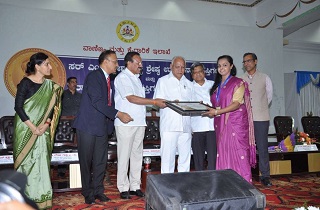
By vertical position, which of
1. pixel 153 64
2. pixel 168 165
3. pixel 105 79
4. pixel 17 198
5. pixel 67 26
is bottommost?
pixel 168 165

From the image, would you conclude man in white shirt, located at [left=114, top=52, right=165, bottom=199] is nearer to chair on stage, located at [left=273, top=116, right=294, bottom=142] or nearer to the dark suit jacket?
the dark suit jacket

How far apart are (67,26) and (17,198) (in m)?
5.92

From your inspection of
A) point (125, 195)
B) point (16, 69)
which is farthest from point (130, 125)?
point (16, 69)

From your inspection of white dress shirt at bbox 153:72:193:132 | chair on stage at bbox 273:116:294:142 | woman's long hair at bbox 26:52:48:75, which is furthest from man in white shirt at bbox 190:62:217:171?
chair on stage at bbox 273:116:294:142

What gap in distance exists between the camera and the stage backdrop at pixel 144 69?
234 inches

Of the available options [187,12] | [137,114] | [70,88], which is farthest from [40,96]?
[187,12]

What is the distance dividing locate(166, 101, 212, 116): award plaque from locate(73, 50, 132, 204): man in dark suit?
45cm

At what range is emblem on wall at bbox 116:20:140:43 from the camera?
6.31 meters

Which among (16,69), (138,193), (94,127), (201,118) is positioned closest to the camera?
(94,127)

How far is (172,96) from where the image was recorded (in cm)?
287

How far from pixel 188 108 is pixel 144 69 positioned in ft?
13.5

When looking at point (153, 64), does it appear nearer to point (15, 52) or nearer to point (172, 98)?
point (15, 52)

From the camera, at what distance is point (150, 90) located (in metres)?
6.50

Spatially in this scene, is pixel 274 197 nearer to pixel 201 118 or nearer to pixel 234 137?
pixel 234 137
